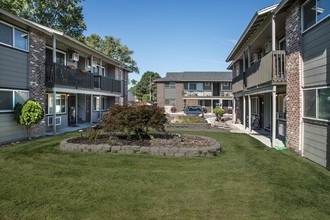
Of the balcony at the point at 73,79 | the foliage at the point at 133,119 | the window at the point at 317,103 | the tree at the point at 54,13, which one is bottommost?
the foliage at the point at 133,119

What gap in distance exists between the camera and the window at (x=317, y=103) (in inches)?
279

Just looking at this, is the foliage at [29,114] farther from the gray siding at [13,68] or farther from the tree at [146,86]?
the tree at [146,86]

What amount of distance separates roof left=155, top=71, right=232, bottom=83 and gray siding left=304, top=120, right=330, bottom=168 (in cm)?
3629

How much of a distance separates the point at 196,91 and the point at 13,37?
35.1 meters

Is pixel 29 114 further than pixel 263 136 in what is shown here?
No

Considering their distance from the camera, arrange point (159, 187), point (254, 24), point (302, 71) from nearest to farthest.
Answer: point (159, 187), point (302, 71), point (254, 24)

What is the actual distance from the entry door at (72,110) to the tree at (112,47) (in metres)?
31.1

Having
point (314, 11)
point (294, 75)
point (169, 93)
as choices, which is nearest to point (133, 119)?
point (294, 75)

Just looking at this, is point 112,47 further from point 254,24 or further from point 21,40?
point 254,24

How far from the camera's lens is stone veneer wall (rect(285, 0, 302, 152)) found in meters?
8.78

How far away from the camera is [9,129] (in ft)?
36.8

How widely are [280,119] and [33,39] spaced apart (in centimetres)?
1291

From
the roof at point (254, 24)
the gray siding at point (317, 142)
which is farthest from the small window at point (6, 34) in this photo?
the gray siding at point (317, 142)

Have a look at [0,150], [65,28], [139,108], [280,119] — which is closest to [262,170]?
[139,108]
